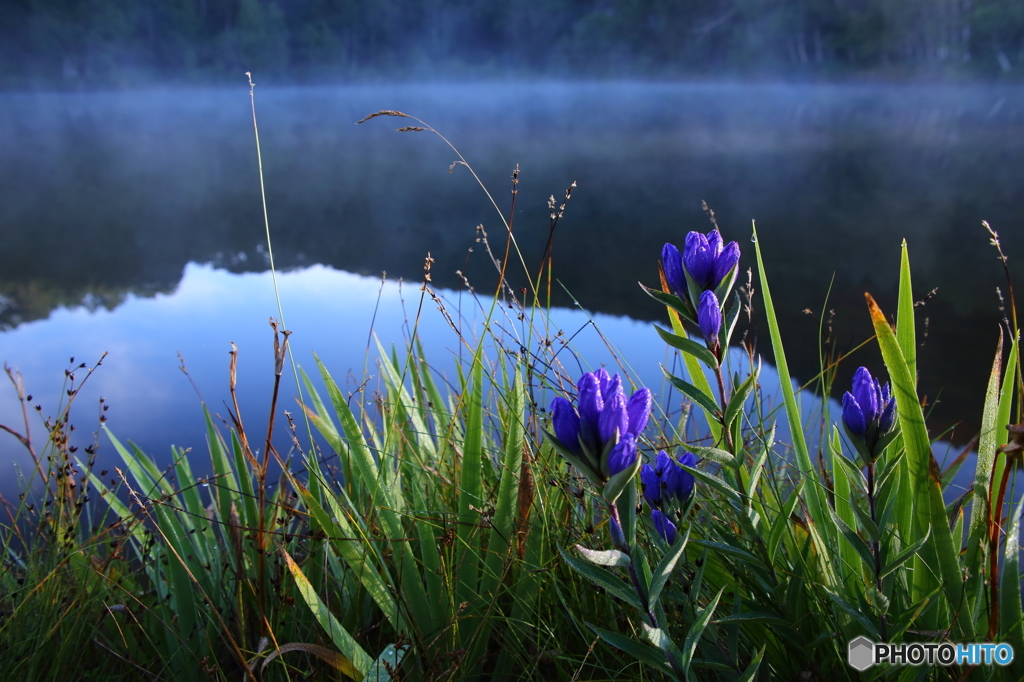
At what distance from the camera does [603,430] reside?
1.53 ft

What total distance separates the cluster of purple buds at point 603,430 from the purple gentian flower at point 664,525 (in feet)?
0.62

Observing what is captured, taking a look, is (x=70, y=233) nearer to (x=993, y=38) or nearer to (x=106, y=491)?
(x=106, y=491)

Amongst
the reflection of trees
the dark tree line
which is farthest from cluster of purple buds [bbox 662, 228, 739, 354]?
the dark tree line

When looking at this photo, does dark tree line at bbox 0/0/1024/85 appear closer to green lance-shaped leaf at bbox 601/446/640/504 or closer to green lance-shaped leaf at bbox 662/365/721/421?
green lance-shaped leaf at bbox 662/365/721/421

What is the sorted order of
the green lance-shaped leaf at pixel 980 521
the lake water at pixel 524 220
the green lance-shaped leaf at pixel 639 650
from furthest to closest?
the lake water at pixel 524 220
the green lance-shaped leaf at pixel 980 521
the green lance-shaped leaf at pixel 639 650

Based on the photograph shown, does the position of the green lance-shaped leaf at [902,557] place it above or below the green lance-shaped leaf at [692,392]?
below

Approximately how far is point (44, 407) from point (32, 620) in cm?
200

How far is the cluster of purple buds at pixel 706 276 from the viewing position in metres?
0.57

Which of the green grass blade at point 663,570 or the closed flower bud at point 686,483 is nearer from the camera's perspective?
the green grass blade at point 663,570

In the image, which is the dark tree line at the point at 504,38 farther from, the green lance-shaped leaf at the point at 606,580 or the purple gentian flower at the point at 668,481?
the green lance-shaped leaf at the point at 606,580

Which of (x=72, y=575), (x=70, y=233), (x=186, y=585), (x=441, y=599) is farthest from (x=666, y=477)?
(x=70, y=233)

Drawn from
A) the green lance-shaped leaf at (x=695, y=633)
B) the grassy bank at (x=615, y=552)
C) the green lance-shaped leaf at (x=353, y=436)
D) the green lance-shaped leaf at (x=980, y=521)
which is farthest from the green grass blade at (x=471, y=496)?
the green lance-shaped leaf at (x=980, y=521)

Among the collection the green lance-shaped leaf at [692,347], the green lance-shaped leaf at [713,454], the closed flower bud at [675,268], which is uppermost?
the closed flower bud at [675,268]

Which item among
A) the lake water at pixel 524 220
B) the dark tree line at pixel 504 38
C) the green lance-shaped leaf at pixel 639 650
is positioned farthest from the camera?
the dark tree line at pixel 504 38
